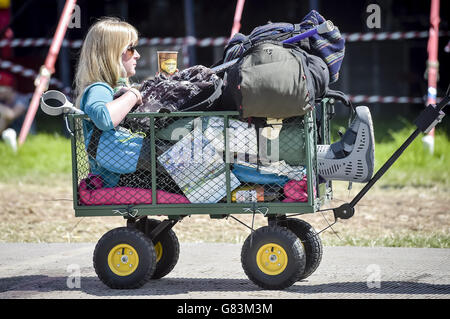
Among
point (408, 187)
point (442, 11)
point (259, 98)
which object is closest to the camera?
point (259, 98)

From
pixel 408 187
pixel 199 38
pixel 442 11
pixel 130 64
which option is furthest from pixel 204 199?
pixel 199 38

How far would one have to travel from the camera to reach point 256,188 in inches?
185

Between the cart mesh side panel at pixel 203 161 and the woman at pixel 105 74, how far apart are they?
7 centimetres

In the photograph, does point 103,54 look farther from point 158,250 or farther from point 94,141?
point 158,250

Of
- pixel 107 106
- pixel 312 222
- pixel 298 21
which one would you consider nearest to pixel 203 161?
pixel 107 106

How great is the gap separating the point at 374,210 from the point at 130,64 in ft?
11.4

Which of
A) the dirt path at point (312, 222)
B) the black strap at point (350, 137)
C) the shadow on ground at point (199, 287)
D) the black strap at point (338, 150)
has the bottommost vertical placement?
the shadow on ground at point (199, 287)

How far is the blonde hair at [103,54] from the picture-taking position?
4.92 m

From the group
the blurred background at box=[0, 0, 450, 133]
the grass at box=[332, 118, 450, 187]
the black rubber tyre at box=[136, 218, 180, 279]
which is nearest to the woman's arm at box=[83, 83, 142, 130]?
the black rubber tyre at box=[136, 218, 180, 279]

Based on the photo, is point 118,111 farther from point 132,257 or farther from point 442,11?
point 442,11

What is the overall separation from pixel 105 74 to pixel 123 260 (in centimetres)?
107

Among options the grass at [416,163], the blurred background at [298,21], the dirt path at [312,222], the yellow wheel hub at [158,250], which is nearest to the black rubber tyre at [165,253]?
the yellow wheel hub at [158,250]

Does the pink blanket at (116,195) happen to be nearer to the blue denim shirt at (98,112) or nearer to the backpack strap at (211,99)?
the blue denim shirt at (98,112)

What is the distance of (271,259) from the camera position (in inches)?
185
